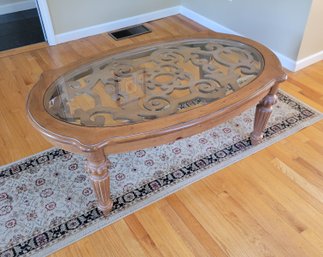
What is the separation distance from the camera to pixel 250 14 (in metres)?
2.56

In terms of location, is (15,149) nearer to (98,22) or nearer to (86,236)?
(86,236)

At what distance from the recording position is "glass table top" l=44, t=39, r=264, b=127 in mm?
1323

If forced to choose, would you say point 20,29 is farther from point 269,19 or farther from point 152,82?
point 269,19

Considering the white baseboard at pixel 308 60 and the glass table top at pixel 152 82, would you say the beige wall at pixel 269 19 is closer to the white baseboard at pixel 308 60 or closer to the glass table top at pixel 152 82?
the white baseboard at pixel 308 60

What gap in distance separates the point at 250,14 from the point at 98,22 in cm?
138

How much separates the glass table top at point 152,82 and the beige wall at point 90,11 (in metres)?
1.33

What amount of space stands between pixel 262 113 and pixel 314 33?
110 cm

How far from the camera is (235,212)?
1.44m

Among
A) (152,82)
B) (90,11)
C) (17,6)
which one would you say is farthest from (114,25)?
(152,82)

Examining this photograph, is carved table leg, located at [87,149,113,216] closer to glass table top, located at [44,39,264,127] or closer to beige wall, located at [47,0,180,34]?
glass table top, located at [44,39,264,127]

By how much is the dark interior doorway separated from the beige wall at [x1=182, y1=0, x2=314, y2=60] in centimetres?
168

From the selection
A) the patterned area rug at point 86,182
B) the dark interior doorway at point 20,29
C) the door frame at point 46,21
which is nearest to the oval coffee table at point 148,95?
the patterned area rug at point 86,182

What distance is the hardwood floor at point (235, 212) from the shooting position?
130 centimetres

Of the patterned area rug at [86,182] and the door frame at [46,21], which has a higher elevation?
the door frame at [46,21]
